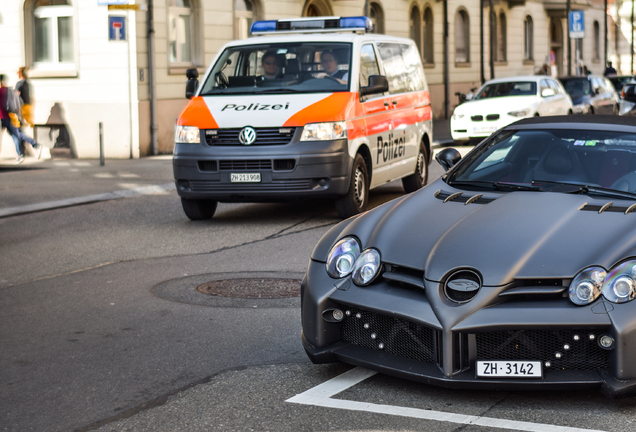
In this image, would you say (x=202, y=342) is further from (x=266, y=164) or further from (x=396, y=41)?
(x=396, y=41)

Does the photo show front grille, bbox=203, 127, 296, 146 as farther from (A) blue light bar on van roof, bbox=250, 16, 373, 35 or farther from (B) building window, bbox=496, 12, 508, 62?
(B) building window, bbox=496, 12, 508, 62

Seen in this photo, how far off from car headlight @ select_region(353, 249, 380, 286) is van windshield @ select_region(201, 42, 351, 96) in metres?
6.07

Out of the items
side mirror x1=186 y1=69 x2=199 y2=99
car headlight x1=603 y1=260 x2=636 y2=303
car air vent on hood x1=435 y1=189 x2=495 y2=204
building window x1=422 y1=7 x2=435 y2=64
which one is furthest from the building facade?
car headlight x1=603 y1=260 x2=636 y2=303

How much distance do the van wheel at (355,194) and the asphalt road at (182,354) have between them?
544mm

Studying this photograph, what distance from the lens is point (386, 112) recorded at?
38.2 ft

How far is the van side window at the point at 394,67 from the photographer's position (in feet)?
39.6

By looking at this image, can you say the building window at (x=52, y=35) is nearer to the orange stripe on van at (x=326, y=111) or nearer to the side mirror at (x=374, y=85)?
the side mirror at (x=374, y=85)

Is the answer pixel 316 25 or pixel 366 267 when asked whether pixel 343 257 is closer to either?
pixel 366 267

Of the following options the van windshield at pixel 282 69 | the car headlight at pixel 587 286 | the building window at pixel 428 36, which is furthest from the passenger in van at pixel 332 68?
the building window at pixel 428 36

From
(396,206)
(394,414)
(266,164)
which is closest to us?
(394,414)

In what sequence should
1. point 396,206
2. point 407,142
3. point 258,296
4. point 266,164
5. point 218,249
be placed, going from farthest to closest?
point 407,142
point 266,164
point 218,249
point 258,296
point 396,206

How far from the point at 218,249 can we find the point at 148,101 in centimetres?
1202

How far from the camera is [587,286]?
4152 mm

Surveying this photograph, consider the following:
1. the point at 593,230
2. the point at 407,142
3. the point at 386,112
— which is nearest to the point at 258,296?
the point at 593,230
